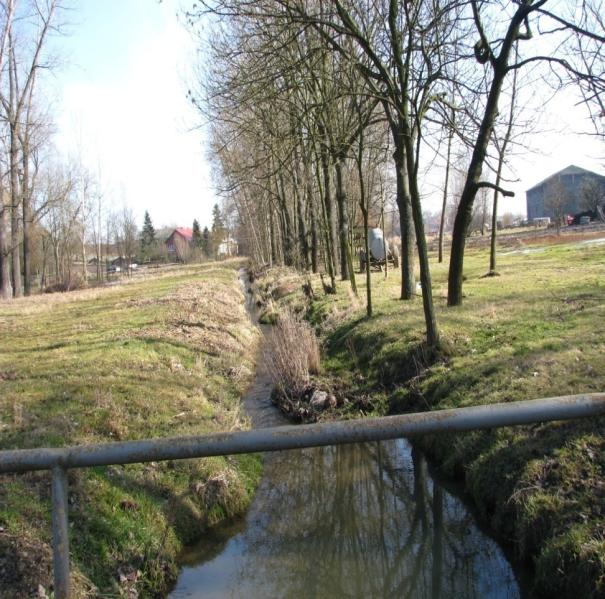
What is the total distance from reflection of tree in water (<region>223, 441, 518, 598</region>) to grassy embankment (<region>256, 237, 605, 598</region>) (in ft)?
1.23

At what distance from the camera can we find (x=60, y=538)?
2781mm

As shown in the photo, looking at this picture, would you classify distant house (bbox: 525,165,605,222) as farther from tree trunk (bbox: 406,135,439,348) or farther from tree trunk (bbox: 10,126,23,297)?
tree trunk (bbox: 406,135,439,348)

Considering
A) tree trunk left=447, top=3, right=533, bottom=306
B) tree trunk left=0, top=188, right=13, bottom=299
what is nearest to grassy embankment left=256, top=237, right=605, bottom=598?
tree trunk left=447, top=3, right=533, bottom=306

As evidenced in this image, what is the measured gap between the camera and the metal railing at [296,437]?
270 centimetres

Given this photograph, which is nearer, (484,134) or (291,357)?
(291,357)

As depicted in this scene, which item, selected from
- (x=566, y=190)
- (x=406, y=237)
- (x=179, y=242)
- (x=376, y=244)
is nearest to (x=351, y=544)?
(x=406, y=237)

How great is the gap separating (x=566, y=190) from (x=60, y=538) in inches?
3162

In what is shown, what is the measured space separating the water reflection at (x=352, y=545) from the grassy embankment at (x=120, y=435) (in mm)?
371

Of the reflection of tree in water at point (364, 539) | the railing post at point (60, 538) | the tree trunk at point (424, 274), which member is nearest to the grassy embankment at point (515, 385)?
the tree trunk at point (424, 274)

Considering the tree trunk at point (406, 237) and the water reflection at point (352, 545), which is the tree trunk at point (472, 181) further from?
the water reflection at point (352, 545)

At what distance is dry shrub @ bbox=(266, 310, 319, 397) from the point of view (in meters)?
10.8

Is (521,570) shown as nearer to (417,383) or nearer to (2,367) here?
(417,383)

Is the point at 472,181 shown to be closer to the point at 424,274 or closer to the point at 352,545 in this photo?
the point at 424,274

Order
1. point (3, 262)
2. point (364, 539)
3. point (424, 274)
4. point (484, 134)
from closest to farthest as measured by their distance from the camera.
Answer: point (364, 539) < point (424, 274) < point (484, 134) < point (3, 262)
